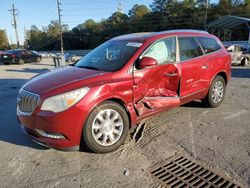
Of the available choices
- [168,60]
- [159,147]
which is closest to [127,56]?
[168,60]

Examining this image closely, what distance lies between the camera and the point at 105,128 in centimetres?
374

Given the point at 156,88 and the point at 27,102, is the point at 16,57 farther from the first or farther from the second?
the point at 156,88

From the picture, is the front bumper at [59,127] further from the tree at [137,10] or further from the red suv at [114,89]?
the tree at [137,10]

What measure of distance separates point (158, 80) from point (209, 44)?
6.26 ft

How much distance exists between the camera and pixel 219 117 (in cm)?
515

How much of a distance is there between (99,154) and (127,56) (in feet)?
5.26

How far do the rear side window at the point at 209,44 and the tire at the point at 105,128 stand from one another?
252cm

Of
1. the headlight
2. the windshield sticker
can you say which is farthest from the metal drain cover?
the windshield sticker

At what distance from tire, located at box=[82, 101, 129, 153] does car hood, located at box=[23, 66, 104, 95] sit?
1.81ft

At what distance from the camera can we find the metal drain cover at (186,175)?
307cm

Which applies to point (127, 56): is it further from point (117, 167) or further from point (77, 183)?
point (77, 183)

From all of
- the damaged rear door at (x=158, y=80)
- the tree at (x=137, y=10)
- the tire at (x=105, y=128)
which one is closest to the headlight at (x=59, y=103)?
the tire at (x=105, y=128)

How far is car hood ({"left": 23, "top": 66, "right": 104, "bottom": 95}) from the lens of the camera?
3652 millimetres

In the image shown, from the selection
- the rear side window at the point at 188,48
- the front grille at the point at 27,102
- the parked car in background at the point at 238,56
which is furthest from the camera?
the parked car in background at the point at 238,56
